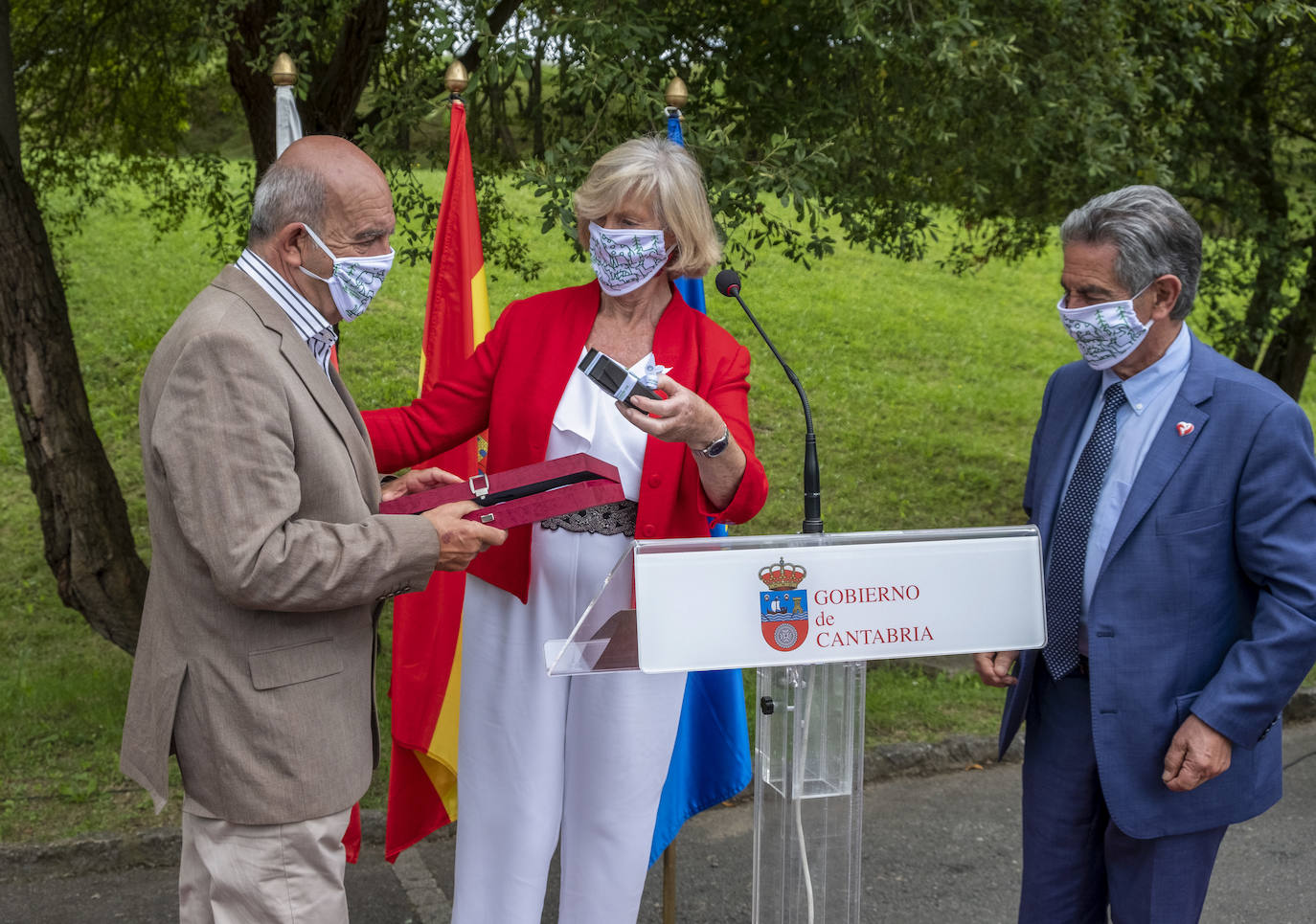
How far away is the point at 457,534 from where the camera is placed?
2338 mm

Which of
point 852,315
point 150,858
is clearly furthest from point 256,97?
point 852,315

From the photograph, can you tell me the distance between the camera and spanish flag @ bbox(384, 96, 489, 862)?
12.0 ft

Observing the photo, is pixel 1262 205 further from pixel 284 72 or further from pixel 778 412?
pixel 284 72

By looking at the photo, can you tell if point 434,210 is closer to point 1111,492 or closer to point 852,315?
point 1111,492

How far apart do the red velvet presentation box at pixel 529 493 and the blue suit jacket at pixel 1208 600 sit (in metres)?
1.08

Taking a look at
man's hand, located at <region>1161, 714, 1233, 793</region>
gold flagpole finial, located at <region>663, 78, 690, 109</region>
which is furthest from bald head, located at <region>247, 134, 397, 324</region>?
man's hand, located at <region>1161, 714, 1233, 793</region>

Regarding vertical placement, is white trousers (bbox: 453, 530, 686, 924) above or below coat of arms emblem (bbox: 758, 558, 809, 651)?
below

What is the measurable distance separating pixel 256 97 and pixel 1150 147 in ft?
14.3

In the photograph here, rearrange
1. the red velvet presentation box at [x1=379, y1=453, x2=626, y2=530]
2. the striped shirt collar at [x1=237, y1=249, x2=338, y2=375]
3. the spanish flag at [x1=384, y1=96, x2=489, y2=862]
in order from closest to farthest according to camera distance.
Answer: the striped shirt collar at [x1=237, y1=249, x2=338, y2=375]
the red velvet presentation box at [x1=379, y1=453, x2=626, y2=530]
the spanish flag at [x1=384, y1=96, x2=489, y2=862]

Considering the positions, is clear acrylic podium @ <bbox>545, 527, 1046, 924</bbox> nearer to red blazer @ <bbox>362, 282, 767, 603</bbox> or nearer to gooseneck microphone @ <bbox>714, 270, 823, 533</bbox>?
gooseneck microphone @ <bbox>714, 270, 823, 533</bbox>

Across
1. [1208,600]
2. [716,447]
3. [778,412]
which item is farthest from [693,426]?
[778,412]

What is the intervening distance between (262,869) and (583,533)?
0.99 m

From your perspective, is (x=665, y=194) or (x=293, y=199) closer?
(x=293, y=199)

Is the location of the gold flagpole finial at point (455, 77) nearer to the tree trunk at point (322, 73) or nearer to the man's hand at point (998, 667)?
the tree trunk at point (322, 73)
